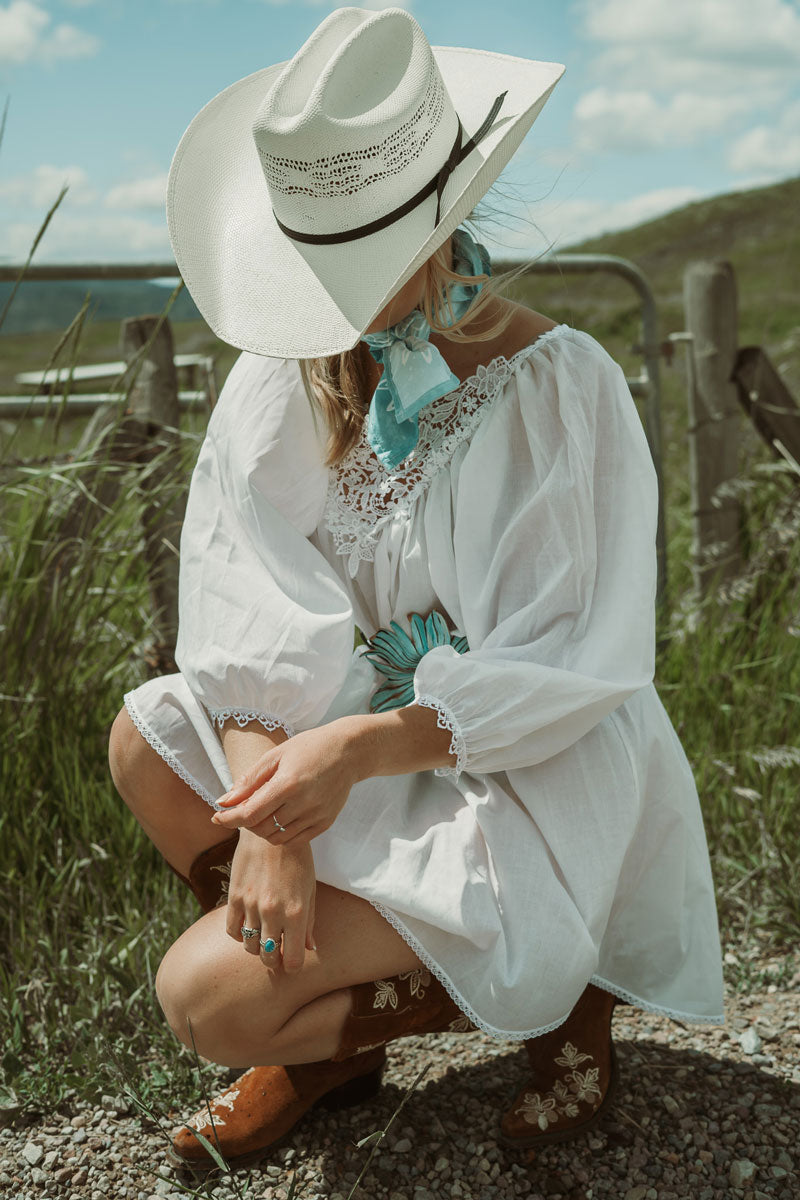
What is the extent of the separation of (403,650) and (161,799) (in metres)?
0.44

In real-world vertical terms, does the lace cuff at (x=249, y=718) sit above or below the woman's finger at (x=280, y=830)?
above

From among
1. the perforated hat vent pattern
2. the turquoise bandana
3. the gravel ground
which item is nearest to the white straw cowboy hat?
the perforated hat vent pattern

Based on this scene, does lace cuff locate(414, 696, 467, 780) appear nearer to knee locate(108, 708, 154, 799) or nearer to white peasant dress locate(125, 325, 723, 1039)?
white peasant dress locate(125, 325, 723, 1039)

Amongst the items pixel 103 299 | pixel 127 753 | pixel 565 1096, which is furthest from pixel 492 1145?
pixel 103 299

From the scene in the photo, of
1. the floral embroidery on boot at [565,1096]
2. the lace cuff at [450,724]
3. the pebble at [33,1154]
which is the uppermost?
the lace cuff at [450,724]

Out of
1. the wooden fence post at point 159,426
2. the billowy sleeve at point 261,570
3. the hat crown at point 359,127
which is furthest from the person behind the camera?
the wooden fence post at point 159,426

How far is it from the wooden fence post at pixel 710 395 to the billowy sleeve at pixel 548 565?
7.41 feet

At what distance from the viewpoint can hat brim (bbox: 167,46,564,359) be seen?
4.65 ft

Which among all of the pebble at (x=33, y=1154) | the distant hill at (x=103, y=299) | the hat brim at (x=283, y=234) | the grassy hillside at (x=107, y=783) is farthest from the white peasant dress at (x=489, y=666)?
the distant hill at (x=103, y=299)

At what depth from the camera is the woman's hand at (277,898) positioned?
4.63ft

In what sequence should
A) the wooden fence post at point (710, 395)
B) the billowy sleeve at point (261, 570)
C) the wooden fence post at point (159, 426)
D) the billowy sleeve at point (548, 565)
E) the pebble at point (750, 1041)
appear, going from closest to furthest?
the billowy sleeve at point (548, 565) → the billowy sleeve at point (261, 570) → the pebble at point (750, 1041) → the wooden fence post at point (159, 426) → the wooden fence post at point (710, 395)

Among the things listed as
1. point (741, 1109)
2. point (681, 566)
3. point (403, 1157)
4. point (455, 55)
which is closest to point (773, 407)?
point (681, 566)

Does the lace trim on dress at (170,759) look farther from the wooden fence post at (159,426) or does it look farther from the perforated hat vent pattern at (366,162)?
the wooden fence post at (159,426)

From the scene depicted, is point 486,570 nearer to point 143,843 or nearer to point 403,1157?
point 403,1157
